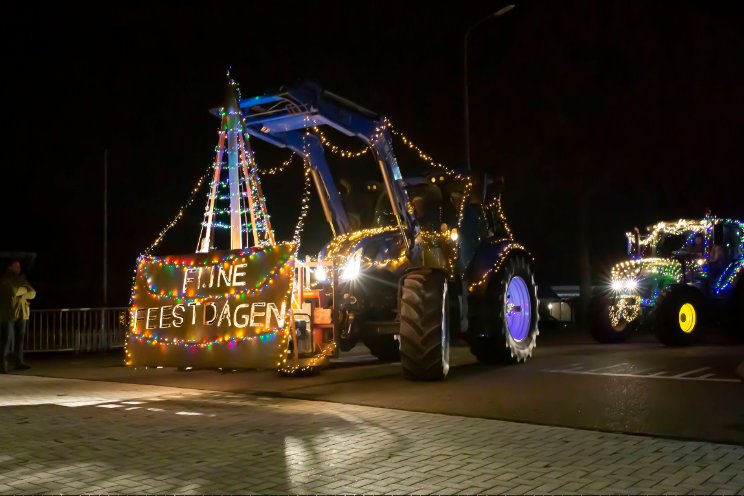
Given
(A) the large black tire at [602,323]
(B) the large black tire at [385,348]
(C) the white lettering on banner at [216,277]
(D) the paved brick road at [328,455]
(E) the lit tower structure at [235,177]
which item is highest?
(E) the lit tower structure at [235,177]

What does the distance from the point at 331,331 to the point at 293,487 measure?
233 inches

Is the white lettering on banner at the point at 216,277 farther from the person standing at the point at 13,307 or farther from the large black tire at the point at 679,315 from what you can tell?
the large black tire at the point at 679,315

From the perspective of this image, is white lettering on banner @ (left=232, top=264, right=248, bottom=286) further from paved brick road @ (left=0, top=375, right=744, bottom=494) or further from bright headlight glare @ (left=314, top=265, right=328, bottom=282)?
paved brick road @ (left=0, top=375, right=744, bottom=494)

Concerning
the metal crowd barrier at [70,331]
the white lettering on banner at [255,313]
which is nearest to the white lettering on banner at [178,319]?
the white lettering on banner at [255,313]

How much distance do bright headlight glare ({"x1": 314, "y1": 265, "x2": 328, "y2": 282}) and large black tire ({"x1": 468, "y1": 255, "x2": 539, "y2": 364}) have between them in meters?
2.55

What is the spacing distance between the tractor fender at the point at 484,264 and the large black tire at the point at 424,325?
4.90 ft

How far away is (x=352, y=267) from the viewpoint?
12.5 meters

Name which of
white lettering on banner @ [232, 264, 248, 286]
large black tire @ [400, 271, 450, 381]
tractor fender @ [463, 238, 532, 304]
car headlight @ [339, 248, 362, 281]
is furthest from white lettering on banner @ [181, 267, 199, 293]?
tractor fender @ [463, 238, 532, 304]

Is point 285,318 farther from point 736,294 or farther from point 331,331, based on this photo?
point 736,294

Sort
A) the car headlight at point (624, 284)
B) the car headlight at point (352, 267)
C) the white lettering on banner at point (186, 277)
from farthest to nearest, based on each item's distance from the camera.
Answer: the car headlight at point (624, 284) → the car headlight at point (352, 267) → the white lettering on banner at point (186, 277)

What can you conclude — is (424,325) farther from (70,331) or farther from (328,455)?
(70,331)

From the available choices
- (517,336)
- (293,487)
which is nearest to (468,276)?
(517,336)

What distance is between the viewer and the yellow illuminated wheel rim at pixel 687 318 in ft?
54.9

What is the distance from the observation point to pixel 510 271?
13266 mm
